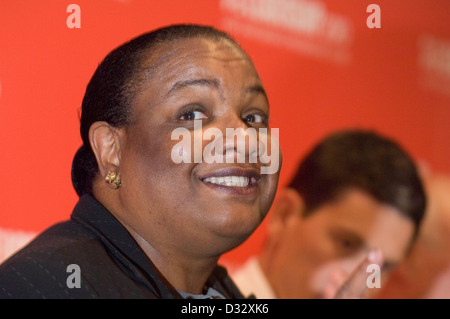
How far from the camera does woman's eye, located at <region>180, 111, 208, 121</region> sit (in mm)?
1153

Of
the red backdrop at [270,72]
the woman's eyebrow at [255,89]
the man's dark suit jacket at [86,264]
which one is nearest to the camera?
the man's dark suit jacket at [86,264]

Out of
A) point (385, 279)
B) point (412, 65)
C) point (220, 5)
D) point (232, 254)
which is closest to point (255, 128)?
point (220, 5)

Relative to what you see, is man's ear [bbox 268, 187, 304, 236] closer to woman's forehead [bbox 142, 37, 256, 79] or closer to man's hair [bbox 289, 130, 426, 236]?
man's hair [bbox 289, 130, 426, 236]

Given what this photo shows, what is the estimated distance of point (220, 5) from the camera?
6.88 ft

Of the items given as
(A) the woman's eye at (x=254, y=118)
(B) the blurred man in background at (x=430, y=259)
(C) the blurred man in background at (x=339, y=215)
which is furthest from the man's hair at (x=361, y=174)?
(A) the woman's eye at (x=254, y=118)

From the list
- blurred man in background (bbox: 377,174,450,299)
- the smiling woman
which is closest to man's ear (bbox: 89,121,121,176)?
Answer: the smiling woman

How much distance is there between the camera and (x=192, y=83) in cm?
116

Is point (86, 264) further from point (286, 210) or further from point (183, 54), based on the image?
point (286, 210)

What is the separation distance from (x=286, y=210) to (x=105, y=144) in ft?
4.34

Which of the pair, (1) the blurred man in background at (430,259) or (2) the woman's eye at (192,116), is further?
(1) the blurred man in background at (430,259)

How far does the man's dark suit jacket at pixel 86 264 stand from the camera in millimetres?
968

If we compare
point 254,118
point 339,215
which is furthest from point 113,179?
point 339,215

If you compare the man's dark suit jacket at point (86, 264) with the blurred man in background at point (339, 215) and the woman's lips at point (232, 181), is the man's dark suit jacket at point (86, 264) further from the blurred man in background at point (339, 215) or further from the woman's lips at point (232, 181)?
the blurred man in background at point (339, 215)

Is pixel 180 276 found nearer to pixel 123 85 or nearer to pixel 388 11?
pixel 123 85
